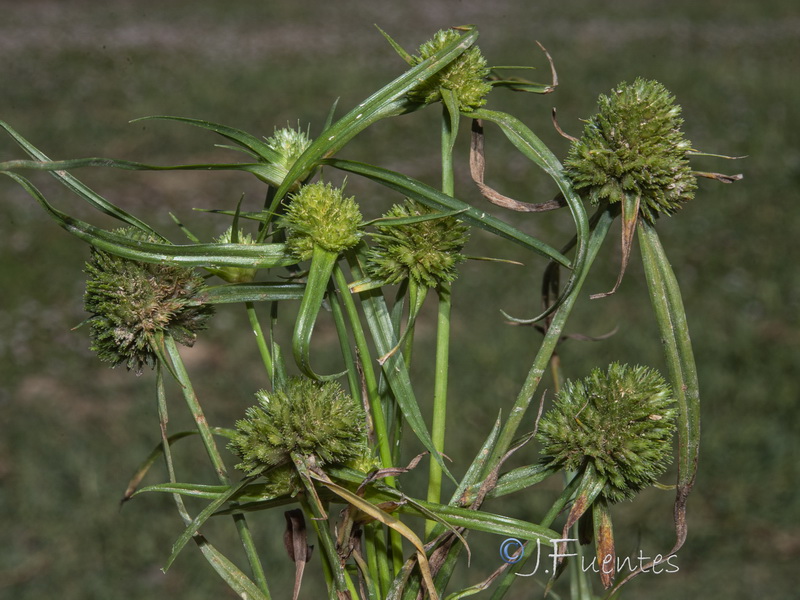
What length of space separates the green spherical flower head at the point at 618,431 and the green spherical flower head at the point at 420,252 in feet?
0.40

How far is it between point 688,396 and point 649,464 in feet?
0.16

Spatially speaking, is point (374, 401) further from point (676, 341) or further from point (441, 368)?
point (676, 341)

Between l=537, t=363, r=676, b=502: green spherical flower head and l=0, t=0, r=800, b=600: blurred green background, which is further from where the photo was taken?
l=0, t=0, r=800, b=600: blurred green background

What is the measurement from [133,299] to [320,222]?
125mm

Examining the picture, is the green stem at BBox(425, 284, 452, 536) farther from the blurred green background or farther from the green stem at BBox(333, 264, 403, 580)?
the blurred green background

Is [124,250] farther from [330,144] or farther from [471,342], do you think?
[471,342]

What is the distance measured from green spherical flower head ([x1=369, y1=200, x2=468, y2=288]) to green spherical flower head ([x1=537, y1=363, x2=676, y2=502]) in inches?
4.8

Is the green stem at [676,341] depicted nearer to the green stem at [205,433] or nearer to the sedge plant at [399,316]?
the sedge plant at [399,316]

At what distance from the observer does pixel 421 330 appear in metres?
3.13

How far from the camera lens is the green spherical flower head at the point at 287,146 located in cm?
54

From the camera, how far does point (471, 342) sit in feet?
9.45

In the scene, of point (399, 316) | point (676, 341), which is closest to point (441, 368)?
point (399, 316)

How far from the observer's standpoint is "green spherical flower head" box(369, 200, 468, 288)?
0.51m

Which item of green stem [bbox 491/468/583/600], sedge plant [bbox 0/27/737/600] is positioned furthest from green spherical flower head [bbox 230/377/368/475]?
green stem [bbox 491/468/583/600]
